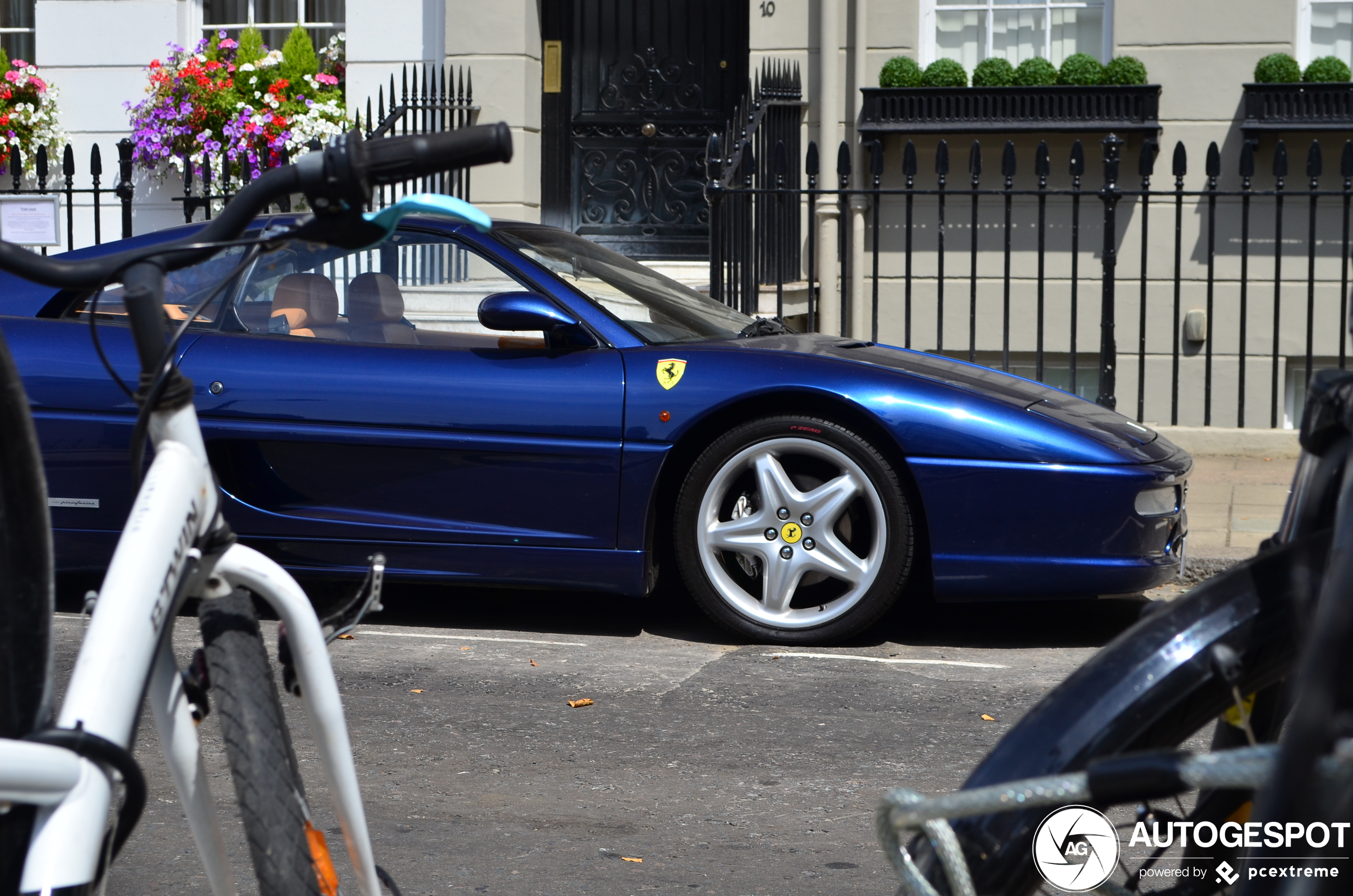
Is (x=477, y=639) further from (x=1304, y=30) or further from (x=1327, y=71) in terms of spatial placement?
(x=1304, y=30)

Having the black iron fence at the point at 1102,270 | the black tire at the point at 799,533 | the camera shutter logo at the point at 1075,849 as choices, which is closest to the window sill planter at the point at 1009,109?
the black iron fence at the point at 1102,270

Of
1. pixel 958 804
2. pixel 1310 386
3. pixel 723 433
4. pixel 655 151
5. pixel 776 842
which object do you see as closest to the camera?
pixel 958 804

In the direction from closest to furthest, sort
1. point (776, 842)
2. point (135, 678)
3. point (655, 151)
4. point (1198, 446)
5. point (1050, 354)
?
point (135, 678), point (776, 842), point (1198, 446), point (1050, 354), point (655, 151)

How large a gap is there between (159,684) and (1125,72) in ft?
30.1

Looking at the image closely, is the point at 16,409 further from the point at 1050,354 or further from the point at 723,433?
the point at 1050,354

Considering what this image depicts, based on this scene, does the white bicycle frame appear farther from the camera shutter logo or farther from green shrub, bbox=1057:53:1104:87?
green shrub, bbox=1057:53:1104:87

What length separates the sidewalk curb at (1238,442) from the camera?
855cm

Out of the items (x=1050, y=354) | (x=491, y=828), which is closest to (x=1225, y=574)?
(x=491, y=828)

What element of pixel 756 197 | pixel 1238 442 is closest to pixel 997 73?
pixel 756 197

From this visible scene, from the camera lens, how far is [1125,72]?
9.84 metres

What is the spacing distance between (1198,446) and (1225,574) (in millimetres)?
7341

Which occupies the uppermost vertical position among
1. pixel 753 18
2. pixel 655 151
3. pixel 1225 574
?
pixel 753 18

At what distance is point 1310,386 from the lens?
1777 mm

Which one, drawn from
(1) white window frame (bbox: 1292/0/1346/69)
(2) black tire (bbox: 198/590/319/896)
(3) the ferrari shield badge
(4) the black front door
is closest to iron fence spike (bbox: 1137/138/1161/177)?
(1) white window frame (bbox: 1292/0/1346/69)
